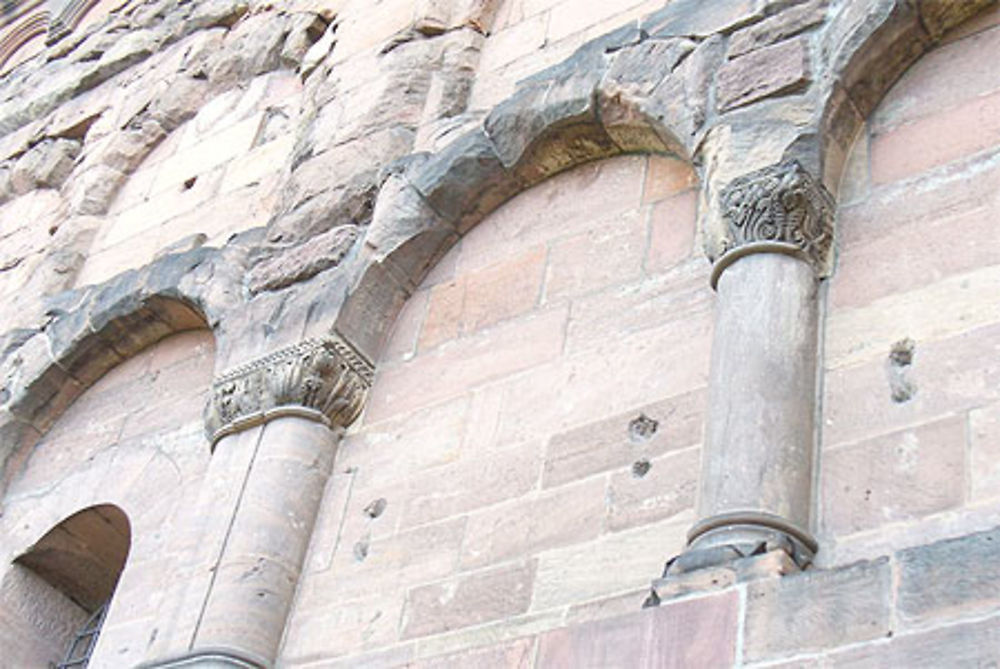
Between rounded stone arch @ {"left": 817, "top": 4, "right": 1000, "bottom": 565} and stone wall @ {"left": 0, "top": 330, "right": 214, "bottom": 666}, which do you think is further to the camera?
stone wall @ {"left": 0, "top": 330, "right": 214, "bottom": 666}

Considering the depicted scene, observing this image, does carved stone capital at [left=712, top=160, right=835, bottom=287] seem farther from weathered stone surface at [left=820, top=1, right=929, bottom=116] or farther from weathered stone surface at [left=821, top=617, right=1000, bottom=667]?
weathered stone surface at [left=821, top=617, right=1000, bottom=667]

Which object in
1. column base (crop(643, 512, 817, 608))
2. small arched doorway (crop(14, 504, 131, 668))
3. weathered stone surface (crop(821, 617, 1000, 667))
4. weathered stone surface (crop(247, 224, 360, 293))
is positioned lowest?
weathered stone surface (crop(821, 617, 1000, 667))

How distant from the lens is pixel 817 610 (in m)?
4.12

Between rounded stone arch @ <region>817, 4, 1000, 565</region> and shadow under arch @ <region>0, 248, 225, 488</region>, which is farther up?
shadow under arch @ <region>0, 248, 225, 488</region>

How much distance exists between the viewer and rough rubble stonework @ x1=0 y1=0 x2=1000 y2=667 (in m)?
4.59

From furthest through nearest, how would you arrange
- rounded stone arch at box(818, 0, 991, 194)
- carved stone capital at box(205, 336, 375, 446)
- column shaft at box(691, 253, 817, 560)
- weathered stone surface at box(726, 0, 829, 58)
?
1. carved stone capital at box(205, 336, 375, 446)
2. weathered stone surface at box(726, 0, 829, 58)
3. rounded stone arch at box(818, 0, 991, 194)
4. column shaft at box(691, 253, 817, 560)

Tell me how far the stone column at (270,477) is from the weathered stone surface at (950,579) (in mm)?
2661

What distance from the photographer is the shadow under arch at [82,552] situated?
297 inches

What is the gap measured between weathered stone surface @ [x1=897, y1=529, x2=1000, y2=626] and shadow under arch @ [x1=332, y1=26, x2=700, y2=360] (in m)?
2.93

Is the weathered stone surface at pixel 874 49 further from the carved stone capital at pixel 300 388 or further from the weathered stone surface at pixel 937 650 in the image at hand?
the weathered stone surface at pixel 937 650

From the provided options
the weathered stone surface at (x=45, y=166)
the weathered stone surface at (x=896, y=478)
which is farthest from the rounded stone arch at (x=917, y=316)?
the weathered stone surface at (x=45, y=166)

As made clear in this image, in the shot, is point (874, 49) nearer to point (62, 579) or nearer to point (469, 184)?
point (469, 184)

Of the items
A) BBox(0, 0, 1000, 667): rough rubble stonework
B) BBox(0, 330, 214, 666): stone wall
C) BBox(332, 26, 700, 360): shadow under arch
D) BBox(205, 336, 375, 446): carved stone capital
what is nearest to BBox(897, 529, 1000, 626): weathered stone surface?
BBox(0, 0, 1000, 667): rough rubble stonework

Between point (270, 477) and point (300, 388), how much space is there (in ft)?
1.44
